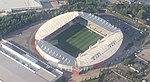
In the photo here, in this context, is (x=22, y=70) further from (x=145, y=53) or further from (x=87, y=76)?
(x=145, y=53)

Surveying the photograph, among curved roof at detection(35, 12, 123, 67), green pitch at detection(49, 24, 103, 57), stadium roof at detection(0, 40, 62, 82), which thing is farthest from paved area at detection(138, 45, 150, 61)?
stadium roof at detection(0, 40, 62, 82)

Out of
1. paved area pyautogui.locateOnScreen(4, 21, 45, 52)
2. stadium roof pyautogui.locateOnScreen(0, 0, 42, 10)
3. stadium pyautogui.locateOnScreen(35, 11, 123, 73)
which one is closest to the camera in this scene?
stadium pyautogui.locateOnScreen(35, 11, 123, 73)

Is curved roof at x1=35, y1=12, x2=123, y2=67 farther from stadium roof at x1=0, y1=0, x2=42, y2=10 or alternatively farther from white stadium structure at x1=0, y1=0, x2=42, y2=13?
stadium roof at x1=0, y1=0, x2=42, y2=10

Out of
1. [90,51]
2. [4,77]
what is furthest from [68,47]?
[4,77]

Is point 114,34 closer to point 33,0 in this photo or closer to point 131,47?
point 131,47

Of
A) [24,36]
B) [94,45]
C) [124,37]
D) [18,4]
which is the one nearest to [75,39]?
[94,45]

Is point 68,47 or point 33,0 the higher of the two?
point 33,0
